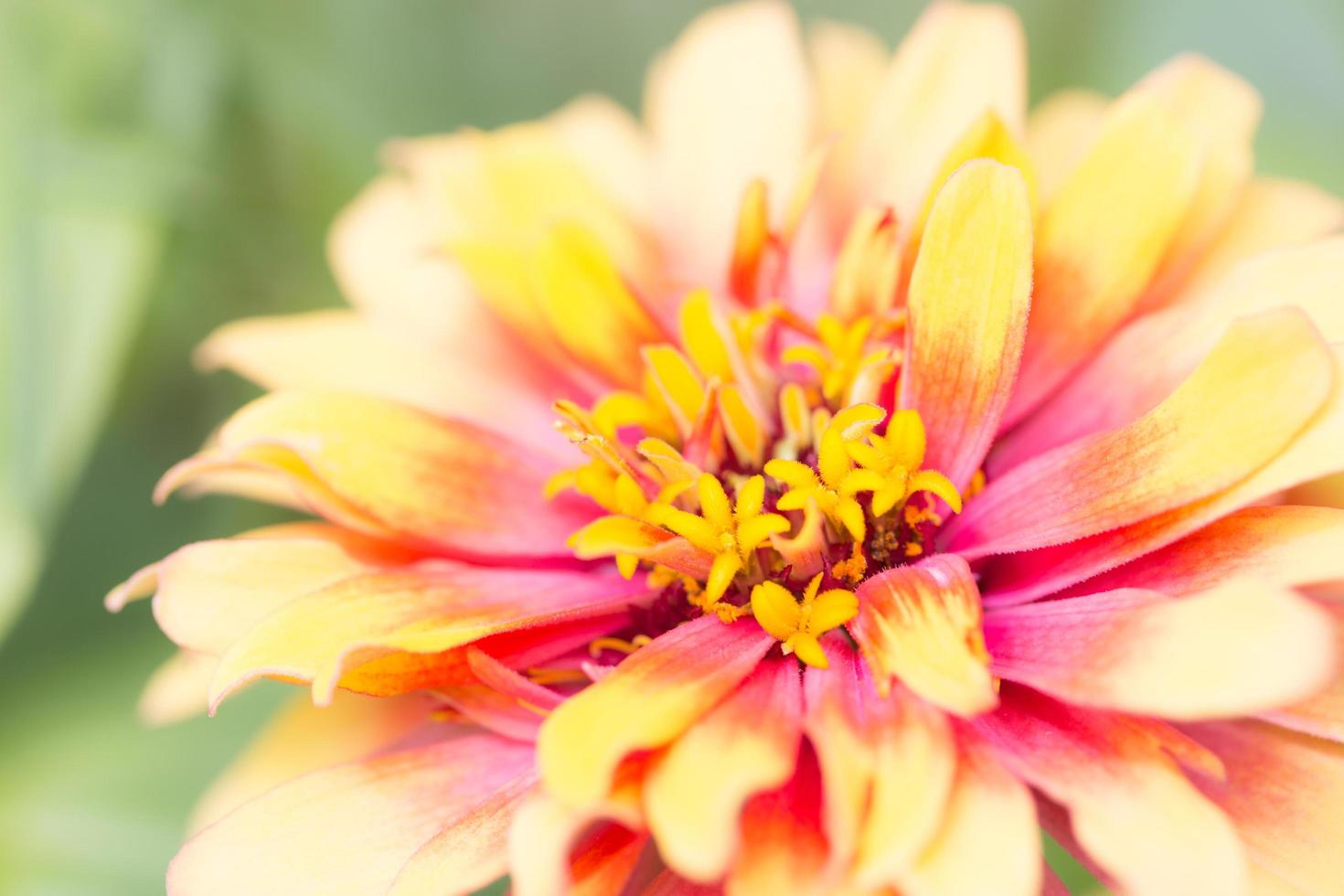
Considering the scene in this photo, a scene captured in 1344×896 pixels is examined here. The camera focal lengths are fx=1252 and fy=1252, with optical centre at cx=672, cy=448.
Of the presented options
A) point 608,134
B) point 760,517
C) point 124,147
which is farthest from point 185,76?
point 760,517

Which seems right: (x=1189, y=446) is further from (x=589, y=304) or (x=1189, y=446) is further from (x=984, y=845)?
(x=589, y=304)

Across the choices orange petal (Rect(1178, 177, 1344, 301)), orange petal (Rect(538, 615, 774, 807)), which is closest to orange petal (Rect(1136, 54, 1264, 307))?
orange petal (Rect(1178, 177, 1344, 301))

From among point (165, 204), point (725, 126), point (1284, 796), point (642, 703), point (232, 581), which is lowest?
point (1284, 796)

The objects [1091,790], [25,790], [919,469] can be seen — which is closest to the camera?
[1091,790]

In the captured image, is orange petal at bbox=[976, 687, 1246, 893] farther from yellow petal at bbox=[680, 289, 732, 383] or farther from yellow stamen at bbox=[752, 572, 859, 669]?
yellow petal at bbox=[680, 289, 732, 383]

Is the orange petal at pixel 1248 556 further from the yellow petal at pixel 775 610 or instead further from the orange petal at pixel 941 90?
the orange petal at pixel 941 90

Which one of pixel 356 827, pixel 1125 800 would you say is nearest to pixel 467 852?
pixel 356 827

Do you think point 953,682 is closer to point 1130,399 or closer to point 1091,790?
point 1091,790
